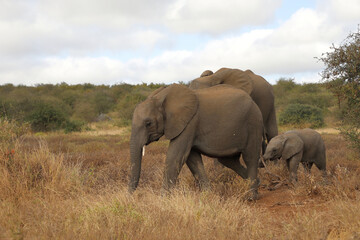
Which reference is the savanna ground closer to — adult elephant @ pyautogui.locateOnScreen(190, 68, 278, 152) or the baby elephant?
the baby elephant

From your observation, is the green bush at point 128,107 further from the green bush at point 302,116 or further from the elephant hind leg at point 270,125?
the elephant hind leg at point 270,125

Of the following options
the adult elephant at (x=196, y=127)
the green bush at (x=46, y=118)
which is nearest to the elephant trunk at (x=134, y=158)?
the adult elephant at (x=196, y=127)

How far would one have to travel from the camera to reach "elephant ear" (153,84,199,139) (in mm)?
5926

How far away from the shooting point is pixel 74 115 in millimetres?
40000

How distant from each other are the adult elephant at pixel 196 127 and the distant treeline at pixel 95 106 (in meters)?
5.68

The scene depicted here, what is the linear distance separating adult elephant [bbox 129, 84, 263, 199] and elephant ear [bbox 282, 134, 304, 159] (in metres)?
0.97

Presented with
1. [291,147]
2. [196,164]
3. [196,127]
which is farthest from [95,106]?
[196,127]

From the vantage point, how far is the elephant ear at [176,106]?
19.4ft

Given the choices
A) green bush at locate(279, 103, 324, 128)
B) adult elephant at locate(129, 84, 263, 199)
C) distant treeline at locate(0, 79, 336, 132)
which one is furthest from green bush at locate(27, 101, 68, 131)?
adult elephant at locate(129, 84, 263, 199)

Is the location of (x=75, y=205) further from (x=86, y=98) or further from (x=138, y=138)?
(x=86, y=98)

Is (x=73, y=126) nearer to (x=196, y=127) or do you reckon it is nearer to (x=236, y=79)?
(x=236, y=79)

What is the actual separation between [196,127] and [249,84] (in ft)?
5.97

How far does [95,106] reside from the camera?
145 feet

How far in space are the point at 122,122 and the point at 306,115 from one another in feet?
41.6
